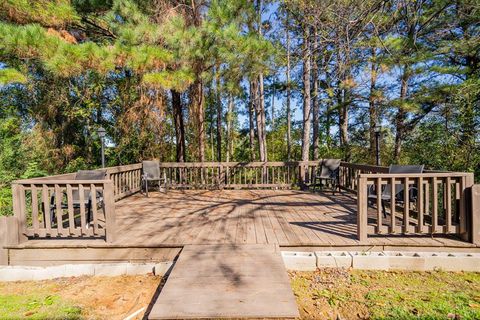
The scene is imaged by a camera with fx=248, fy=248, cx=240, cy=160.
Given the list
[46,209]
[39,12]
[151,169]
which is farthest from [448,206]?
[39,12]

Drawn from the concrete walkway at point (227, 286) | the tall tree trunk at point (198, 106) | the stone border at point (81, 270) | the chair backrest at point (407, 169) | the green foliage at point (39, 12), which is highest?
the green foliage at point (39, 12)

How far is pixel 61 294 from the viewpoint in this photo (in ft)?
7.63

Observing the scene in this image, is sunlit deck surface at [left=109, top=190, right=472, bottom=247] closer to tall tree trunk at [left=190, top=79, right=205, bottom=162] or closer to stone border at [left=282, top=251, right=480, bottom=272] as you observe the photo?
stone border at [left=282, top=251, right=480, bottom=272]

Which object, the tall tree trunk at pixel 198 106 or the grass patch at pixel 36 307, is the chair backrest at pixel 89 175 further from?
the tall tree trunk at pixel 198 106

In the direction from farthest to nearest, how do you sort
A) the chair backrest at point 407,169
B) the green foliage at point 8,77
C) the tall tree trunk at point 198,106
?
the tall tree trunk at point 198,106
the green foliage at point 8,77
the chair backrest at point 407,169

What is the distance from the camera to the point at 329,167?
5.73 meters

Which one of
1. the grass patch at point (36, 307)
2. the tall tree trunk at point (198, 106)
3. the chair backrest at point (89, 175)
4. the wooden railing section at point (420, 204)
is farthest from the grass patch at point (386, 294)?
the tall tree trunk at point (198, 106)

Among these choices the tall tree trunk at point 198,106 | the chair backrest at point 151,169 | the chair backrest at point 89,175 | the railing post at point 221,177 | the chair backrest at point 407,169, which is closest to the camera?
the chair backrest at point 407,169

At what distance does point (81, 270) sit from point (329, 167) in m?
4.96

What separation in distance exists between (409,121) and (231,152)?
8598mm

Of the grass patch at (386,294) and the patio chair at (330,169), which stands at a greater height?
the patio chair at (330,169)

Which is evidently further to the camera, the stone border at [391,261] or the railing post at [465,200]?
the railing post at [465,200]

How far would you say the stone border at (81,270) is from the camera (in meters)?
2.61

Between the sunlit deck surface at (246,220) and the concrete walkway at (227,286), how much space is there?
0.36 m
